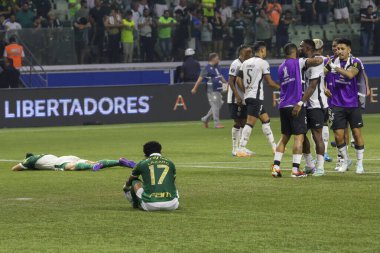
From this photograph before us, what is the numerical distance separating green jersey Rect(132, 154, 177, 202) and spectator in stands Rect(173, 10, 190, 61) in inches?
1162

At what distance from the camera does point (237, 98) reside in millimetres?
24141

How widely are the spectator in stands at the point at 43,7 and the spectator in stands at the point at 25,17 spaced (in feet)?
1.18

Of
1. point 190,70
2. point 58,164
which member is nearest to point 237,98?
point 58,164

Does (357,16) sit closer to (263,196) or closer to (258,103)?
(258,103)

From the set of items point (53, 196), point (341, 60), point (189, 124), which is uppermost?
point (341, 60)

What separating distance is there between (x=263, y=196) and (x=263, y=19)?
29204mm

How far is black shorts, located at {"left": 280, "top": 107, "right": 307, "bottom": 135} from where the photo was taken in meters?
18.5

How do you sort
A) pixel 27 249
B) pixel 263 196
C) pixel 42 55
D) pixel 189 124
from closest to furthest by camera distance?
pixel 27 249, pixel 263 196, pixel 189 124, pixel 42 55

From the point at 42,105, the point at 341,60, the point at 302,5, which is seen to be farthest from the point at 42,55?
the point at 341,60

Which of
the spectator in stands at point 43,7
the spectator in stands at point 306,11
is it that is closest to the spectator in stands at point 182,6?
the spectator in stands at point 306,11

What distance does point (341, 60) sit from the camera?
19.1 metres

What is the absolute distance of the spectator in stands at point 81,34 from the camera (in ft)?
136

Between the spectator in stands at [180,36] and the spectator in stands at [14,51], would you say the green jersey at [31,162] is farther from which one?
the spectator in stands at [180,36]

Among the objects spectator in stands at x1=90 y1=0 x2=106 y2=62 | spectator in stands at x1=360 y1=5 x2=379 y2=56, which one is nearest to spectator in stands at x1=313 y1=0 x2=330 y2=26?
spectator in stands at x1=360 y1=5 x2=379 y2=56
